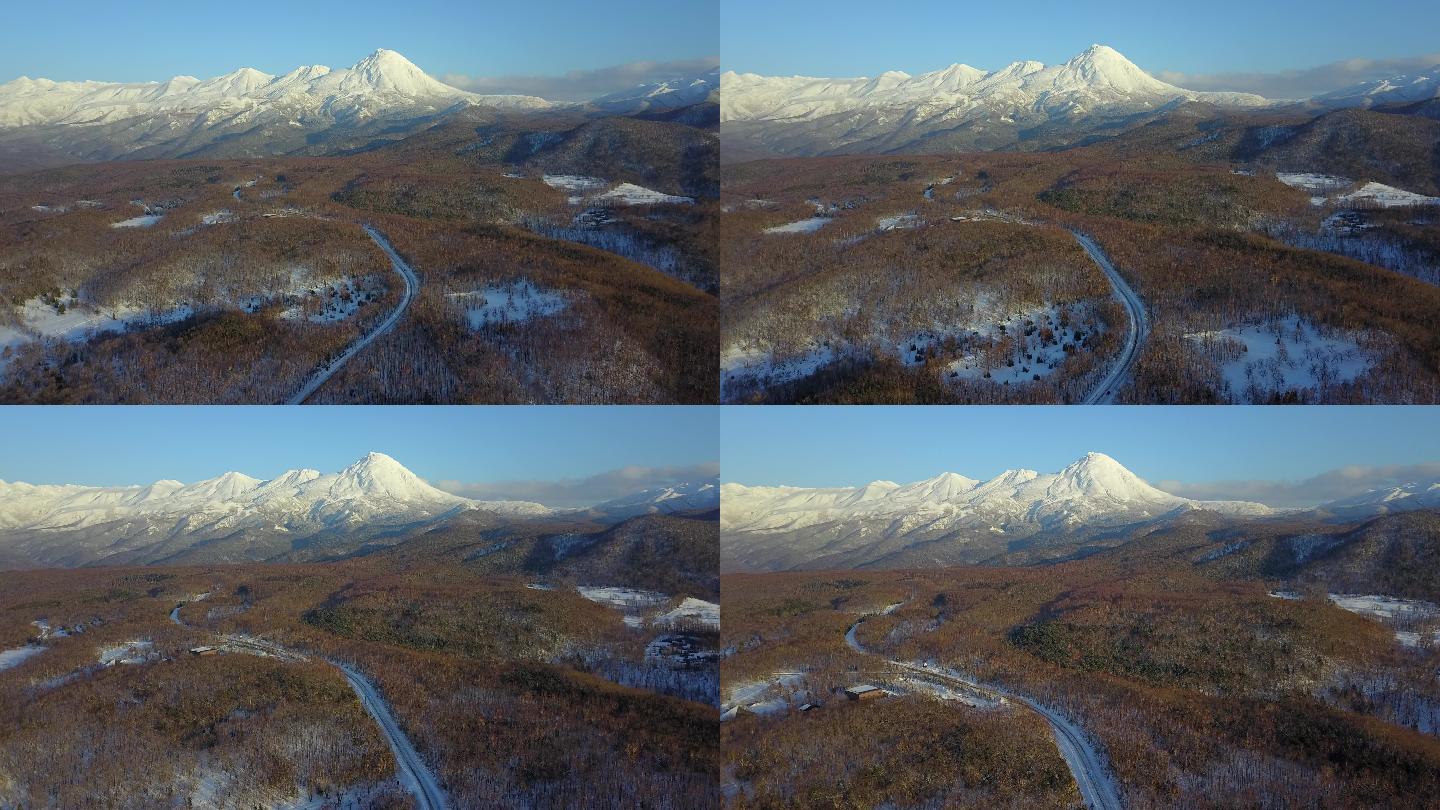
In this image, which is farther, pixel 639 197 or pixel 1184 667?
pixel 639 197

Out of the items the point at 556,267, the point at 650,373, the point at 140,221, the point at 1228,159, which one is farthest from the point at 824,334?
the point at 1228,159

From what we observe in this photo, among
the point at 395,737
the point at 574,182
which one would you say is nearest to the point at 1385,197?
the point at 395,737

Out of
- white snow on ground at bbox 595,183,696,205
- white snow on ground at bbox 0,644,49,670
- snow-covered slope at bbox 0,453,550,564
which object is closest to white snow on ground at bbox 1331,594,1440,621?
white snow on ground at bbox 595,183,696,205

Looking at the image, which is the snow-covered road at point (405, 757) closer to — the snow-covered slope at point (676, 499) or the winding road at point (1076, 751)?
the snow-covered slope at point (676, 499)

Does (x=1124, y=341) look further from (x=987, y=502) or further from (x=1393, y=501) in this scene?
(x=987, y=502)

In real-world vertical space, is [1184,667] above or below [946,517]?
above

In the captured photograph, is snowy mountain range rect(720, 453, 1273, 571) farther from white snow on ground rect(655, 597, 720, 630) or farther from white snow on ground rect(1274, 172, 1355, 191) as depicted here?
white snow on ground rect(1274, 172, 1355, 191)

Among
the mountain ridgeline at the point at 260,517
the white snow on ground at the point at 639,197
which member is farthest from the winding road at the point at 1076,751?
the white snow on ground at the point at 639,197

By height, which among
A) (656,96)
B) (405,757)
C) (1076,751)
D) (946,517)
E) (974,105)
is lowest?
(946,517)
